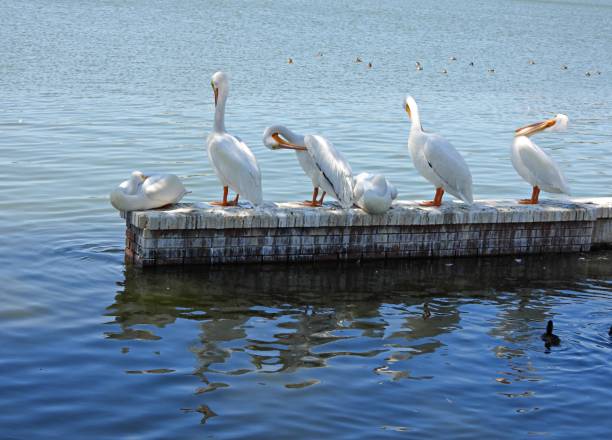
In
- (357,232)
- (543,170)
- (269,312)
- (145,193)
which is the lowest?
(269,312)

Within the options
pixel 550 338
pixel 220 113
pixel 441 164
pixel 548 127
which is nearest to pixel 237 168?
pixel 220 113

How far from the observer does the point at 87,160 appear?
46.2 ft

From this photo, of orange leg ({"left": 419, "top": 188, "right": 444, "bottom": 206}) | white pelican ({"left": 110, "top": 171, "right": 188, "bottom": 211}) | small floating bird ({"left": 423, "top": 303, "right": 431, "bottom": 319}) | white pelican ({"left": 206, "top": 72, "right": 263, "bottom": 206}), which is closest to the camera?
small floating bird ({"left": 423, "top": 303, "right": 431, "bottom": 319})

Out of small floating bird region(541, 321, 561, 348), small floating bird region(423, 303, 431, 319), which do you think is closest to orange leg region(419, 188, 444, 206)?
small floating bird region(423, 303, 431, 319)

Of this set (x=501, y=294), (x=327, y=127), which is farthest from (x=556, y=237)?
(x=327, y=127)

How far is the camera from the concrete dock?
351 inches

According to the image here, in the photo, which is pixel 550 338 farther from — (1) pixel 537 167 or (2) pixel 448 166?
(1) pixel 537 167

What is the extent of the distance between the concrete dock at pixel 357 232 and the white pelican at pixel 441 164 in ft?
0.80

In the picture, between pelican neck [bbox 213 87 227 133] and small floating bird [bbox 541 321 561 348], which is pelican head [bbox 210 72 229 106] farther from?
small floating bird [bbox 541 321 561 348]

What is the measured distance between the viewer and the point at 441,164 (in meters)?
9.66

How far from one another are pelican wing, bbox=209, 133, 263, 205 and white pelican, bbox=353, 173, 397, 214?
0.99 meters

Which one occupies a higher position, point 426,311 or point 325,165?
point 325,165

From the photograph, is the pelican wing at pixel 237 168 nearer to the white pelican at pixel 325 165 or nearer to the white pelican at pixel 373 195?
the white pelican at pixel 325 165

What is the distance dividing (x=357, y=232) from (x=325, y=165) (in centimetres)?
74
